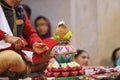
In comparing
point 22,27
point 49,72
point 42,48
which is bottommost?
point 49,72

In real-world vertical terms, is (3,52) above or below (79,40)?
below

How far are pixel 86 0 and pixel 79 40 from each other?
50cm

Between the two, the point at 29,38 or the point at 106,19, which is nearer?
Result: the point at 29,38

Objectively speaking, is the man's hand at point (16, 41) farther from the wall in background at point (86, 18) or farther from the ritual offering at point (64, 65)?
the wall in background at point (86, 18)

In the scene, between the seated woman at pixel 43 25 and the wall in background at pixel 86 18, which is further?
the seated woman at pixel 43 25

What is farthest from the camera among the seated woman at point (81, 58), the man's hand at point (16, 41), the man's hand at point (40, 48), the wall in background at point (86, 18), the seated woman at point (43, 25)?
the seated woman at point (43, 25)

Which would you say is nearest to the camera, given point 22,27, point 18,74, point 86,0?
point 18,74

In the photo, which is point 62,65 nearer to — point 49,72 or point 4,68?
point 49,72

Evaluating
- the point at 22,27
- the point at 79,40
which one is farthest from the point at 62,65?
the point at 79,40

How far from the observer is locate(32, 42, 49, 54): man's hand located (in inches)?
115

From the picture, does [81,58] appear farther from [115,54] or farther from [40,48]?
[40,48]

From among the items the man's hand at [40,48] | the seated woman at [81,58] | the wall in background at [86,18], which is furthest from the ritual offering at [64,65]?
the wall in background at [86,18]

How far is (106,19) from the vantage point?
5.66m

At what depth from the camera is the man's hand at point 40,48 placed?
291 cm
